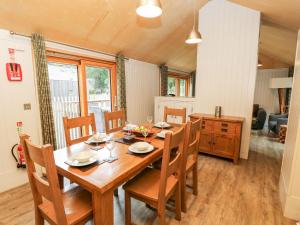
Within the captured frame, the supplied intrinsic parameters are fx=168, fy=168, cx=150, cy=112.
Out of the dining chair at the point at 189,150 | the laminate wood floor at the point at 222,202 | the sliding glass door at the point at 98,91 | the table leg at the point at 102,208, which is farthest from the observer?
the sliding glass door at the point at 98,91

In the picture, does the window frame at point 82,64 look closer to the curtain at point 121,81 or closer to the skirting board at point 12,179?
the curtain at point 121,81

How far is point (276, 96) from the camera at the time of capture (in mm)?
6395

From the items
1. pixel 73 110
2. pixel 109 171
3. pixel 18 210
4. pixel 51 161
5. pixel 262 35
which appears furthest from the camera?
pixel 262 35

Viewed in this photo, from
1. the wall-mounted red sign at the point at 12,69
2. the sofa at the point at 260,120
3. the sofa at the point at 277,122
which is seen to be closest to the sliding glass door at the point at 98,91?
the wall-mounted red sign at the point at 12,69

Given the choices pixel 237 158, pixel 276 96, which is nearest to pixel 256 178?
pixel 237 158

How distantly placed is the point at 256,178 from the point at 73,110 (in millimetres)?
3401

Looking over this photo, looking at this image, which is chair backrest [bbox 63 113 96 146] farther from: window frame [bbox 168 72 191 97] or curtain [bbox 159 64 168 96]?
window frame [bbox 168 72 191 97]

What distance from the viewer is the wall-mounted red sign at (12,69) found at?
2.21 m

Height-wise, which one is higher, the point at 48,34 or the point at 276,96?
the point at 48,34

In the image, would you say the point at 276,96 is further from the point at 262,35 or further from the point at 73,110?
the point at 73,110

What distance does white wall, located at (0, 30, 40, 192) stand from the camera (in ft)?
7.19

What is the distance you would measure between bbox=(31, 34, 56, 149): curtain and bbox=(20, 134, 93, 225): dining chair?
1.40 m

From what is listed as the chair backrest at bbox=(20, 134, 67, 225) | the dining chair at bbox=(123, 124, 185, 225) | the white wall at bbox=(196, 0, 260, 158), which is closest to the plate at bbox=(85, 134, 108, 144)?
the dining chair at bbox=(123, 124, 185, 225)

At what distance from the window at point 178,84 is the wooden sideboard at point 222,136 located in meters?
3.45
